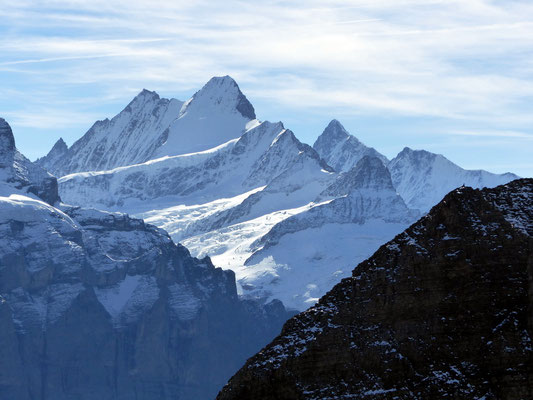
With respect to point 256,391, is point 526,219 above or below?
above

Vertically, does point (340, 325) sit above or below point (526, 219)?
below

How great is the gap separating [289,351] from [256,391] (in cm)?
154

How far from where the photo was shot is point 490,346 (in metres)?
47.8

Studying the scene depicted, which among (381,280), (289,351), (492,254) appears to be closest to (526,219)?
(492,254)

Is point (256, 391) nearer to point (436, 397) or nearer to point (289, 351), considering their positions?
point (289, 351)

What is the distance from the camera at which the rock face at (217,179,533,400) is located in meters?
47.5

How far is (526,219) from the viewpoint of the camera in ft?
162

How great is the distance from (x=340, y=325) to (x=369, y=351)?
1201mm

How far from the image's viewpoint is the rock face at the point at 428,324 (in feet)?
156

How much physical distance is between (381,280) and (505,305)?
12.4 feet

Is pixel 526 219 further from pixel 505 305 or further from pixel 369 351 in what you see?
pixel 369 351

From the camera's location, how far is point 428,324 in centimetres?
4831

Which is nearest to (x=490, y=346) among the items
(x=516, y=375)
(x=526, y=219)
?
(x=516, y=375)

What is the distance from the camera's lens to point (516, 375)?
47625 mm
